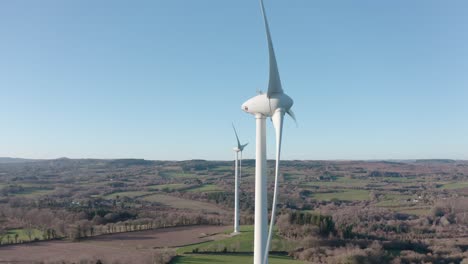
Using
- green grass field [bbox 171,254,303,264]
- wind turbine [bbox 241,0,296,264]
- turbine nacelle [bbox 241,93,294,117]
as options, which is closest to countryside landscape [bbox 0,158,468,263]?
green grass field [bbox 171,254,303,264]

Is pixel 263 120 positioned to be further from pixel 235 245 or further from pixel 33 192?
pixel 33 192

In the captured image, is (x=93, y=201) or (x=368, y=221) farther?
(x=93, y=201)

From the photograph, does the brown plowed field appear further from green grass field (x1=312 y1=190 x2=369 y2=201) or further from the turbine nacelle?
green grass field (x1=312 y1=190 x2=369 y2=201)

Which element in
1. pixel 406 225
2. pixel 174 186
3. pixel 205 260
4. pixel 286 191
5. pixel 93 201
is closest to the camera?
pixel 205 260

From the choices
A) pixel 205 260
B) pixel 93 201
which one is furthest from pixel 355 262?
pixel 93 201

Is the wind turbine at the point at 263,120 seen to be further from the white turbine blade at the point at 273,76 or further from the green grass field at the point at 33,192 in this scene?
the green grass field at the point at 33,192

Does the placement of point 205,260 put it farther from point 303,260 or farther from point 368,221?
point 368,221

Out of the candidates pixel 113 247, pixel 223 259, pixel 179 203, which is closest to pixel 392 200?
pixel 179 203
